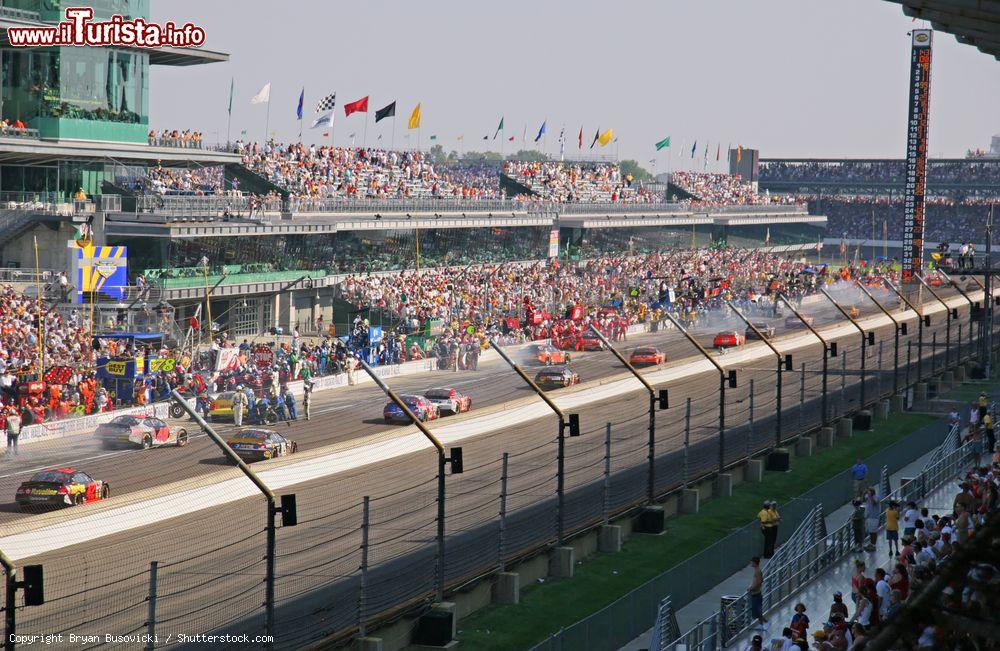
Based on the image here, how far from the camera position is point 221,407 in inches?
561

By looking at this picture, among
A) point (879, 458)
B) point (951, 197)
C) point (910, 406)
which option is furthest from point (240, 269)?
point (951, 197)

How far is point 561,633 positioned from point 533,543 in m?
5.50

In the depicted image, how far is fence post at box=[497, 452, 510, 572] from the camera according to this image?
1786cm

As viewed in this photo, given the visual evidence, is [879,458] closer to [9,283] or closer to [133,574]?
[133,574]

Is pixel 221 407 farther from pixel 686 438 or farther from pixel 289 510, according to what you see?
pixel 686 438

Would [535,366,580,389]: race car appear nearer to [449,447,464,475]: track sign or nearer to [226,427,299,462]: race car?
[449,447,464,475]: track sign

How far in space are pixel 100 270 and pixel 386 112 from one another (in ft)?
93.4

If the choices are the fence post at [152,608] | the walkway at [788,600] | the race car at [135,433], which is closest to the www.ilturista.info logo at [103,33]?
the walkway at [788,600]

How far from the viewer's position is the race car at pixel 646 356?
26.3m

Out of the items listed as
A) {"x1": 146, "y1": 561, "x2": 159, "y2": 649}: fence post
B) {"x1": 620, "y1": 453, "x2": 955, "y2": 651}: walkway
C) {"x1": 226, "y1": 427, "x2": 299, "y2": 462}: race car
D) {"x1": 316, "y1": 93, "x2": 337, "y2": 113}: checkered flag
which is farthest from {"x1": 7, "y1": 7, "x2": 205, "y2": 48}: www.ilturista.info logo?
{"x1": 146, "y1": 561, "x2": 159, "y2": 649}: fence post

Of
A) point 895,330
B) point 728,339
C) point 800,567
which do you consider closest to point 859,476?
point 728,339

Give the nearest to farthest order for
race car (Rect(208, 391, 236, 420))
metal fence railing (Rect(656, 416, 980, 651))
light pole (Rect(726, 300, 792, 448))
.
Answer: race car (Rect(208, 391, 236, 420)) → metal fence railing (Rect(656, 416, 980, 651)) → light pole (Rect(726, 300, 792, 448))

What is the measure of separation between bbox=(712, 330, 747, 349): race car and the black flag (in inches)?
1594

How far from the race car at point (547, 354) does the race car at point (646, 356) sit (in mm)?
4856
